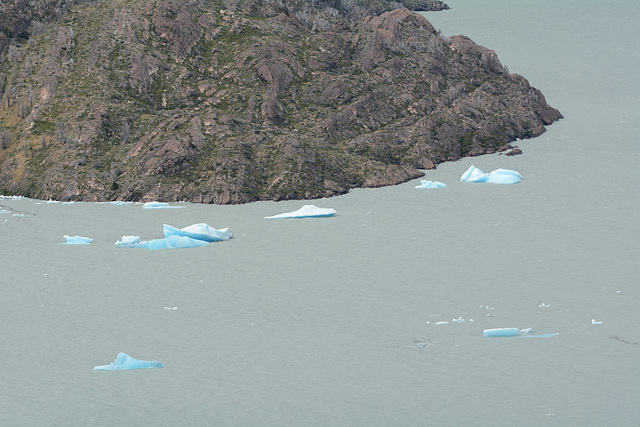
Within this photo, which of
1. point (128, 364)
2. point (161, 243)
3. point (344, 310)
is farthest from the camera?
point (161, 243)

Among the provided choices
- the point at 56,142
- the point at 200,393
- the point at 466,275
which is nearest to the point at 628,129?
the point at 466,275

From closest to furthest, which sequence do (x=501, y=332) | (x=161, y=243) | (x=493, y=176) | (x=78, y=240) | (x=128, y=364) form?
(x=128, y=364), (x=501, y=332), (x=161, y=243), (x=78, y=240), (x=493, y=176)

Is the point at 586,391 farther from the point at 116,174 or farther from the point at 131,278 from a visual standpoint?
the point at 116,174

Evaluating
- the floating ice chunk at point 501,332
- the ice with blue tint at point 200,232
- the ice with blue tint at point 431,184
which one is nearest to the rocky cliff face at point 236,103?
the ice with blue tint at point 431,184

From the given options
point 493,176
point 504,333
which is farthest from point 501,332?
point 493,176

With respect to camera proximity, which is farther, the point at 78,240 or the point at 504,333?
the point at 78,240

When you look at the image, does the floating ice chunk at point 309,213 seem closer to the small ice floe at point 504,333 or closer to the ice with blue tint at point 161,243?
the ice with blue tint at point 161,243

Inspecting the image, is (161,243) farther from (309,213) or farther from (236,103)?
(236,103)

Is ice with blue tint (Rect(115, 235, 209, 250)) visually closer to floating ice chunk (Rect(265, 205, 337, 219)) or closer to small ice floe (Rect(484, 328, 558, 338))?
floating ice chunk (Rect(265, 205, 337, 219))
